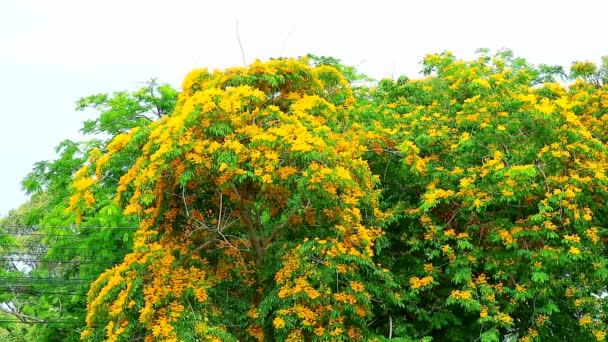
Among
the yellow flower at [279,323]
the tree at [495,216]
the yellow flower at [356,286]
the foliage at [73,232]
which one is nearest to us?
the yellow flower at [279,323]

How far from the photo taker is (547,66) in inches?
491

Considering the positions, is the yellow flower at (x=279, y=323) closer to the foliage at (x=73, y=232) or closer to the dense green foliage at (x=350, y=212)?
the dense green foliage at (x=350, y=212)

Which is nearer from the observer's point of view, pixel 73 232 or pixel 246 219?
pixel 246 219

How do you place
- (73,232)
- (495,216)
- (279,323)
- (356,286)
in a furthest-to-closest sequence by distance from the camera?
(73,232), (495,216), (356,286), (279,323)

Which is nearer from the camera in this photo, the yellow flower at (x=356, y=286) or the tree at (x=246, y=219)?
the tree at (x=246, y=219)

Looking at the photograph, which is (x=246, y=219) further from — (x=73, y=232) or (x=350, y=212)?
(x=73, y=232)

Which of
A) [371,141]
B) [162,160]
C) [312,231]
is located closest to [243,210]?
[312,231]

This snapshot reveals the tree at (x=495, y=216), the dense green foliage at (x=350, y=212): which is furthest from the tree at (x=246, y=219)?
the tree at (x=495, y=216)

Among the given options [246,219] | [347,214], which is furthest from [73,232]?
[347,214]

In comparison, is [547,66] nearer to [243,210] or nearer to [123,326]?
[243,210]

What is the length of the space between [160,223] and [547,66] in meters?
7.85

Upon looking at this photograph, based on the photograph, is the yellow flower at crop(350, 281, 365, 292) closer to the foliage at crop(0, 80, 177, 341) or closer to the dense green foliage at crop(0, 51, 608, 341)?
the dense green foliage at crop(0, 51, 608, 341)

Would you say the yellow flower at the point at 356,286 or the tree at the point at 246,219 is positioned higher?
the tree at the point at 246,219

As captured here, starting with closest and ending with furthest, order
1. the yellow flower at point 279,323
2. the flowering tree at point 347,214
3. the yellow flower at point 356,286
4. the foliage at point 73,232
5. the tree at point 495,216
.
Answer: the yellow flower at point 279,323 → the flowering tree at point 347,214 → the yellow flower at point 356,286 → the tree at point 495,216 → the foliage at point 73,232
